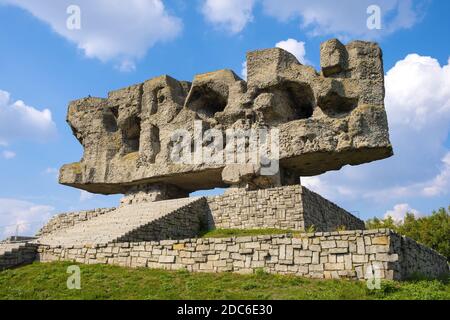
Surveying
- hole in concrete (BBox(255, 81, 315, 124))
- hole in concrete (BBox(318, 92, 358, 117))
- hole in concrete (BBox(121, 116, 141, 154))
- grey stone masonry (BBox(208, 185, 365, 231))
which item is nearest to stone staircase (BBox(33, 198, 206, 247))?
grey stone masonry (BBox(208, 185, 365, 231))

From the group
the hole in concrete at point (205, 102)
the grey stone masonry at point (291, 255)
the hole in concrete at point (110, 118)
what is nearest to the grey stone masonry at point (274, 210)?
the grey stone masonry at point (291, 255)

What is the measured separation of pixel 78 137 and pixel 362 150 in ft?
51.0

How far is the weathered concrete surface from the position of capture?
56.9 feet

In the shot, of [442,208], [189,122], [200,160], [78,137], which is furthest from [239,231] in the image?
[442,208]

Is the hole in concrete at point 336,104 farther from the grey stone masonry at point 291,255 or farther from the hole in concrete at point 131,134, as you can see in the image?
the hole in concrete at point 131,134

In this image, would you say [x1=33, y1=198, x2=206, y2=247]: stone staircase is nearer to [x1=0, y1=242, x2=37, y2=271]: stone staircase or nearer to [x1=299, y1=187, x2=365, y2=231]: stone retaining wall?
[x1=0, y1=242, x2=37, y2=271]: stone staircase

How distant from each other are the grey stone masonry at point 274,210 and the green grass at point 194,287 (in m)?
6.19

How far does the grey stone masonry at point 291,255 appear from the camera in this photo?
880 cm

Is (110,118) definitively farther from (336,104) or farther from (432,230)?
(432,230)

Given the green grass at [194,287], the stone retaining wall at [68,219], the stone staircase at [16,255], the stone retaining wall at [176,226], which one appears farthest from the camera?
the stone retaining wall at [68,219]

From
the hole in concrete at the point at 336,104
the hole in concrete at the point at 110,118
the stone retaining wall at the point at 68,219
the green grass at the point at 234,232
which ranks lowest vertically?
the green grass at the point at 234,232

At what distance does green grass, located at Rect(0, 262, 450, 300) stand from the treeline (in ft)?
67.1

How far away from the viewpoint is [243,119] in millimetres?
19344
